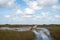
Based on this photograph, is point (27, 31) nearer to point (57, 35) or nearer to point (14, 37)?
point (14, 37)

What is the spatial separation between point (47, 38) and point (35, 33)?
58cm

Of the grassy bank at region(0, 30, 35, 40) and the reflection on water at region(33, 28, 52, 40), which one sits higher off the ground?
the grassy bank at region(0, 30, 35, 40)

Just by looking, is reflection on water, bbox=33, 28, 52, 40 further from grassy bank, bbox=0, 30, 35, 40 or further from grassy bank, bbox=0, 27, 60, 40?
grassy bank, bbox=0, 30, 35, 40

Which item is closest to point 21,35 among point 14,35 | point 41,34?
point 14,35

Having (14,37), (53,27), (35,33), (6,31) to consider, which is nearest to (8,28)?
(6,31)

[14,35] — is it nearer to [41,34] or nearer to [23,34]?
[23,34]

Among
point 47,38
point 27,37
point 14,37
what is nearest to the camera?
point 14,37

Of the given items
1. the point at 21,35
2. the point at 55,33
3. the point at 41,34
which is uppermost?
the point at 21,35

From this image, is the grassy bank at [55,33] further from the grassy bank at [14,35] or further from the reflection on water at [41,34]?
the grassy bank at [14,35]

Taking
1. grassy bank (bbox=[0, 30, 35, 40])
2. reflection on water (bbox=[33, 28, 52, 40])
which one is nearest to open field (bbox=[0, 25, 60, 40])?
grassy bank (bbox=[0, 30, 35, 40])

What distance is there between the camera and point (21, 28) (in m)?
6.07

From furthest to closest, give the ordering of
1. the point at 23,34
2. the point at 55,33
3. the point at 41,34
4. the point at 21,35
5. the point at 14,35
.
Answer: the point at 41,34
the point at 55,33
the point at 23,34
the point at 21,35
the point at 14,35

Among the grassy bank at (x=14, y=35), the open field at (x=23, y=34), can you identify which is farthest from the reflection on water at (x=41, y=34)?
the grassy bank at (x=14, y=35)

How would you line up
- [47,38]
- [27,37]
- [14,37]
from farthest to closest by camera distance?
[47,38] → [27,37] → [14,37]
